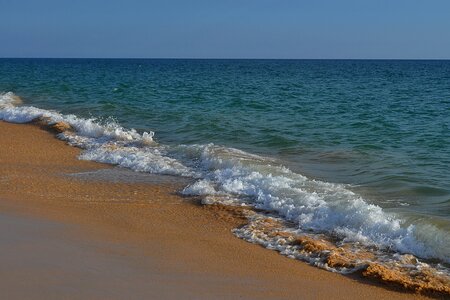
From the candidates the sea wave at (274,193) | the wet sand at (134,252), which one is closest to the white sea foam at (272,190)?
the sea wave at (274,193)

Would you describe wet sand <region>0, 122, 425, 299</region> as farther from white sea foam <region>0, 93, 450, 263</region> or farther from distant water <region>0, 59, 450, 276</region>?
distant water <region>0, 59, 450, 276</region>

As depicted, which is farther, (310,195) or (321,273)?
(310,195)

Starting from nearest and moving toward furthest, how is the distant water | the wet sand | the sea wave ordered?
1. the wet sand
2. the sea wave
3. the distant water

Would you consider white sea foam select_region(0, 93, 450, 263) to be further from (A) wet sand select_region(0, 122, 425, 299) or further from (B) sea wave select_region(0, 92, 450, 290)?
(A) wet sand select_region(0, 122, 425, 299)

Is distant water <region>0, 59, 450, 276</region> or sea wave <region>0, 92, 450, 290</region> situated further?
distant water <region>0, 59, 450, 276</region>

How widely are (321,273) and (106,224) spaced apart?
290 cm

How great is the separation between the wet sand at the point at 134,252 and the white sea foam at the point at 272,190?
760 millimetres

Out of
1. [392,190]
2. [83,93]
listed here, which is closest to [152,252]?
[392,190]

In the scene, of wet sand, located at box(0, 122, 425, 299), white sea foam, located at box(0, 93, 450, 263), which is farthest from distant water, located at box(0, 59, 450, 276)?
wet sand, located at box(0, 122, 425, 299)

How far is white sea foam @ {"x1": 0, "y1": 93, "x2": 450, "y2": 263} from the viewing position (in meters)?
7.13

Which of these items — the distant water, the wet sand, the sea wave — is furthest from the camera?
the distant water

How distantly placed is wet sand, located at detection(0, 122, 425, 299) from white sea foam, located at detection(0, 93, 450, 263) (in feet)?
2.49

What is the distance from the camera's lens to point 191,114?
20.1 meters

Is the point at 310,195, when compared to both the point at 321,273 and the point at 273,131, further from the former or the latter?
the point at 273,131
